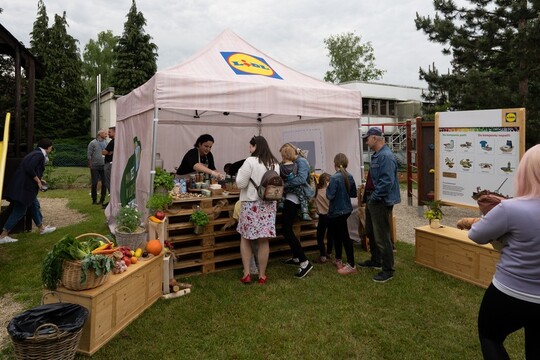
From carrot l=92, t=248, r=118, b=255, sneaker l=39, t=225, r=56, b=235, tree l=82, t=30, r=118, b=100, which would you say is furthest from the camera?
tree l=82, t=30, r=118, b=100

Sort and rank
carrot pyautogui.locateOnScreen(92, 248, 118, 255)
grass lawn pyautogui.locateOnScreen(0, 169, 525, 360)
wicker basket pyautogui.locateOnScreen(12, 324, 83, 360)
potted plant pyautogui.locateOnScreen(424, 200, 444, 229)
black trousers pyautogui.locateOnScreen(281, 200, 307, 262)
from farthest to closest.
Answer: potted plant pyautogui.locateOnScreen(424, 200, 444, 229)
black trousers pyautogui.locateOnScreen(281, 200, 307, 262)
carrot pyautogui.locateOnScreen(92, 248, 118, 255)
grass lawn pyautogui.locateOnScreen(0, 169, 525, 360)
wicker basket pyautogui.locateOnScreen(12, 324, 83, 360)

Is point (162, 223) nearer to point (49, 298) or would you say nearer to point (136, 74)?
point (49, 298)

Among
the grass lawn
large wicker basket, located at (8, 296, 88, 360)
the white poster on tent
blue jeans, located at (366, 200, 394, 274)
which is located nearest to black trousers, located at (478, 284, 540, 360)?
the grass lawn

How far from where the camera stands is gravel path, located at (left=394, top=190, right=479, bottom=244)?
23.8 ft

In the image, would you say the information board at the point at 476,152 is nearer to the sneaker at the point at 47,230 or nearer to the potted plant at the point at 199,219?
the potted plant at the point at 199,219

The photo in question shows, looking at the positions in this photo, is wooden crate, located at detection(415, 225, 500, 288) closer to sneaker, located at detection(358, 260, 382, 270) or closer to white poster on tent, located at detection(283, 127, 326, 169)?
sneaker, located at detection(358, 260, 382, 270)

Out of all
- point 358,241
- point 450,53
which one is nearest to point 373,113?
point 450,53

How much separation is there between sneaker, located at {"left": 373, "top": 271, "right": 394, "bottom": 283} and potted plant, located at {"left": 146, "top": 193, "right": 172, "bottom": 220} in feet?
8.73

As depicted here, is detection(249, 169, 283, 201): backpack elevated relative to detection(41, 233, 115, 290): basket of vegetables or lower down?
elevated

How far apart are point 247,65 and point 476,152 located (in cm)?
446

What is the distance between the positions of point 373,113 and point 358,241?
910 inches

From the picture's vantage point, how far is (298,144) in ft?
25.4

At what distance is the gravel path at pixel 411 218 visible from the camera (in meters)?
7.24

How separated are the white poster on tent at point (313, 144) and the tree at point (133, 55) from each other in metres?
27.8
